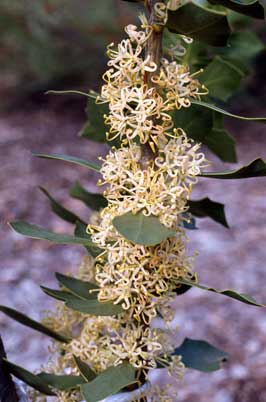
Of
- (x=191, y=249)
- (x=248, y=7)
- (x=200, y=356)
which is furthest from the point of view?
(x=191, y=249)

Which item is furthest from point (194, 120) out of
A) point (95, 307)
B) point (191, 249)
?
point (191, 249)

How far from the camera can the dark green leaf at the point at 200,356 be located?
660 millimetres

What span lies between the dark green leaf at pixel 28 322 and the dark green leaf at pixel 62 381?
50mm

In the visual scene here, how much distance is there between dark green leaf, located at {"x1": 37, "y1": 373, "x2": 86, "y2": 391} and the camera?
0.62m

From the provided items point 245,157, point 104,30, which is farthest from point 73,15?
point 245,157

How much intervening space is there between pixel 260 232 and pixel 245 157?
2.06 feet

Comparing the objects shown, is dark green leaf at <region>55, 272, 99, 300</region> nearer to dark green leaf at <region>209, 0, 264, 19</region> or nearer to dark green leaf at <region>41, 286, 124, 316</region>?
dark green leaf at <region>41, 286, 124, 316</region>

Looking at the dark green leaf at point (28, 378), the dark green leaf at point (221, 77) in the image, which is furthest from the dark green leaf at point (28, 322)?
the dark green leaf at point (221, 77)

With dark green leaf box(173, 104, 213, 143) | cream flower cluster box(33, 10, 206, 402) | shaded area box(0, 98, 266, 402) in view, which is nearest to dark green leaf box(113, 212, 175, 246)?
cream flower cluster box(33, 10, 206, 402)

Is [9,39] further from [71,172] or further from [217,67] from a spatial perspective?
[217,67]

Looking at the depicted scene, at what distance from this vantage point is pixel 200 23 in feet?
1.55

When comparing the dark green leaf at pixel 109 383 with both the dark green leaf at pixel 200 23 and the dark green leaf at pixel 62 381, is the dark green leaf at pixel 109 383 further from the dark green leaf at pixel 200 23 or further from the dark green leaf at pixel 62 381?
the dark green leaf at pixel 200 23

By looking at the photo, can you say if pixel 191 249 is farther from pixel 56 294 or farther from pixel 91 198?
pixel 56 294

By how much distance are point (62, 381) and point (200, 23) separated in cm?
36
